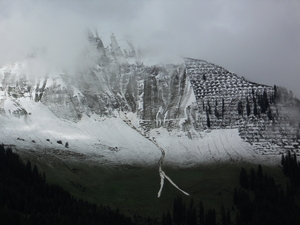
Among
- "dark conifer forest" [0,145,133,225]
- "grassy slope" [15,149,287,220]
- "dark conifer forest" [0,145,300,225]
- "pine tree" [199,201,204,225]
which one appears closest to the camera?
"dark conifer forest" [0,145,133,225]

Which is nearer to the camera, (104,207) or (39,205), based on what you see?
(39,205)

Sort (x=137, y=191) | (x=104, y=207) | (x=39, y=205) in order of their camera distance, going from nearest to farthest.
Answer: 1. (x=39, y=205)
2. (x=104, y=207)
3. (x=137, y=191)

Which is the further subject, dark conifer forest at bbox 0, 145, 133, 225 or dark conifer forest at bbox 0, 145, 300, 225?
dark conifer forest at bbox 0, 145, 300, 225

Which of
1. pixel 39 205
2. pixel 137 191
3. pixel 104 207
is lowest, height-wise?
pixel 104 207

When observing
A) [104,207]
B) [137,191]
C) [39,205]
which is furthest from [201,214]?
[39,205]

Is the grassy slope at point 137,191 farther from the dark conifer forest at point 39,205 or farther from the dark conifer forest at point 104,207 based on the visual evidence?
the dark conifer forest at point 39,205

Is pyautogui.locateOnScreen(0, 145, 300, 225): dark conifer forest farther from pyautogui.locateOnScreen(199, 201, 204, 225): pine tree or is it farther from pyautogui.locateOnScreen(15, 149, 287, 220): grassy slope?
pyautogui.locateOnScreen(15, 149, 287, 220): grassy slope

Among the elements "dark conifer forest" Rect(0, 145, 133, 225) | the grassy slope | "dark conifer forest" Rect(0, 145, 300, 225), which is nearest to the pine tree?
"dark conifer forest" Rect(0, 145, 300, 225)

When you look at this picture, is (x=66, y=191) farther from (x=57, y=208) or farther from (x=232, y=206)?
(x=232, y=206)

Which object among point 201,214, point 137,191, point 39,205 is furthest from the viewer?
point 137,191

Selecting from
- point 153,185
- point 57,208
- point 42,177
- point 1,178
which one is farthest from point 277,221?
point 1,178

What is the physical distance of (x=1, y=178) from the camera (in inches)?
6585

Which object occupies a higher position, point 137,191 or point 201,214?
point 137,191

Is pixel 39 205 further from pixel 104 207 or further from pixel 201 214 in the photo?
pixel 201 214
